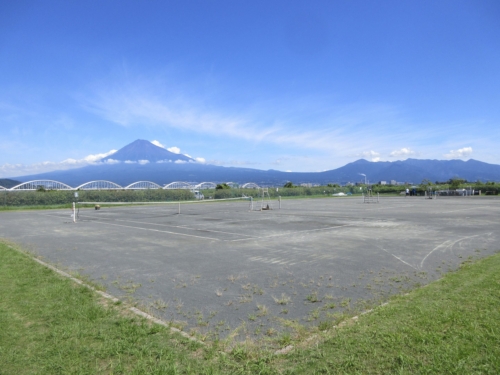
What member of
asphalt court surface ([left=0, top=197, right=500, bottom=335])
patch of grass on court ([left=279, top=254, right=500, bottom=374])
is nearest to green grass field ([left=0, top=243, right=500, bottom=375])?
patch of grass on court ([left=279, top=254, right=500, bottom=374])

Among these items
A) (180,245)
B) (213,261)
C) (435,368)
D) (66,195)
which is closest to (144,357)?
(435,368)

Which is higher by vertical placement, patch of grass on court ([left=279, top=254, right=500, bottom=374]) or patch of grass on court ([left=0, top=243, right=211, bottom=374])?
patch of grass on court ([left=279, top=254, right=500, bottom=374])

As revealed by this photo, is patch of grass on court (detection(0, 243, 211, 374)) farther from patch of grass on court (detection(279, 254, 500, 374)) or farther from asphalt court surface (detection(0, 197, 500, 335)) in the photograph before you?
patch of grass on court (detection(279, 254, 500, 374))

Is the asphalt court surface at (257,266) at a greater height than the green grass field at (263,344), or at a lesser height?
lesser

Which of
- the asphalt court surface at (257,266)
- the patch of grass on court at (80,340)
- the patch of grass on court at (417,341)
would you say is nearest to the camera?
the patch of grass on court at (417,341)

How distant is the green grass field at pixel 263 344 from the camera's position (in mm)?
3252

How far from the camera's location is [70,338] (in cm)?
395

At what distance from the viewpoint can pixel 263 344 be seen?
12.6 feet

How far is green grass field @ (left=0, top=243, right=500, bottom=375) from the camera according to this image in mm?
3252

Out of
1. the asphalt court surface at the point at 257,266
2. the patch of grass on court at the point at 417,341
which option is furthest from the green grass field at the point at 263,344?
the asphalt court surface at the point at 257,266

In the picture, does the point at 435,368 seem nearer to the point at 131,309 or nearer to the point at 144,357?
the point at 144,357

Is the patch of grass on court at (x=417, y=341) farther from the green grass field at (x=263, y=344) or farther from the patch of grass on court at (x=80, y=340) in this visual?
the patch of grass on court at (x=80, y=340)

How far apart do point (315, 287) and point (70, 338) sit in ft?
12.8

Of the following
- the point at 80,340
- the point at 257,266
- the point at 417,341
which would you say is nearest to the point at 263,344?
the point at 417,341
